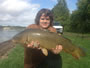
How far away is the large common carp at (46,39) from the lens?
2965mm

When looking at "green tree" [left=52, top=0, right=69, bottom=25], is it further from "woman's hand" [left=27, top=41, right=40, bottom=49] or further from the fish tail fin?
"woman's hand" [left=27, top=41, right=40, bottom=49]

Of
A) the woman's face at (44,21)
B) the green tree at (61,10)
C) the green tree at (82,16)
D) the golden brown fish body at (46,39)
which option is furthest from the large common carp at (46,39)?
the green tree at (61,10)

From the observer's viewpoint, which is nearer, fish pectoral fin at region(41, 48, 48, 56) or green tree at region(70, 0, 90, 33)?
fish pectoral fin at region(41, 48, 48, 56)

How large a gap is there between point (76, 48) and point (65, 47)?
0.66 feet

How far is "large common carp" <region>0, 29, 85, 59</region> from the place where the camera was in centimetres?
296

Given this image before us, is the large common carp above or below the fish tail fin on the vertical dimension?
above

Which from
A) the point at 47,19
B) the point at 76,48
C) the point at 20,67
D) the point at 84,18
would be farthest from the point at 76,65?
the point at 84,18

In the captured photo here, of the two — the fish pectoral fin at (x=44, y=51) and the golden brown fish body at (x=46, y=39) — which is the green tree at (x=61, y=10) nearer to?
the golden brown fish body at (x=46, y=39)

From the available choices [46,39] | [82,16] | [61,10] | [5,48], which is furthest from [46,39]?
[61,10]

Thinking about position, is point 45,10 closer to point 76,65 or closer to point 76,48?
point 76,48

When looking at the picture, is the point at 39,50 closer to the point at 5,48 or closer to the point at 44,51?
the point at 44,51

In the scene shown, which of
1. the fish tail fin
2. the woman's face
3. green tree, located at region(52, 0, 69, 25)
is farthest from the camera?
green tree, located at region(52, 0, 69, 25)

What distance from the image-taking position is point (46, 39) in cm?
301

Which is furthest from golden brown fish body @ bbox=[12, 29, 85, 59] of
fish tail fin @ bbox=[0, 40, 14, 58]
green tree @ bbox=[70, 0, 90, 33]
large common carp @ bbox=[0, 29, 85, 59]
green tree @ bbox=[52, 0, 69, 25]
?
green tree @ bbox=[52, 0, 69, 25]
